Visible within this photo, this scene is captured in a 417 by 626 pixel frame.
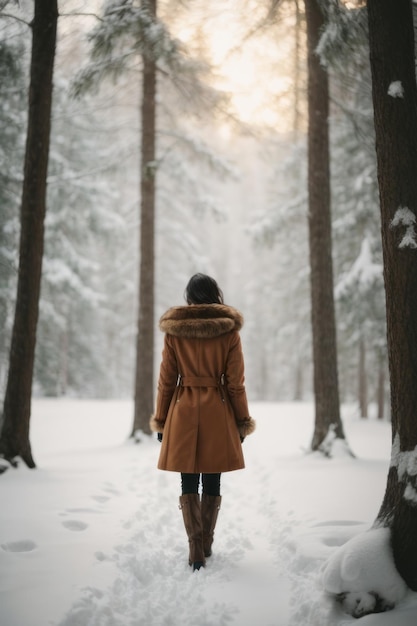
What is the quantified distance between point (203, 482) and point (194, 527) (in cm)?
37

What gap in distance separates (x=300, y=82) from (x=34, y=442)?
33.8ft

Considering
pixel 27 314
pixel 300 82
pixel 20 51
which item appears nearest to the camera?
pixel 27 314

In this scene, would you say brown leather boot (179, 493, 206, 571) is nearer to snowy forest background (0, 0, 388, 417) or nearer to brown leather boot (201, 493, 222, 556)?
brown leather boot (201, 493, 222, 556)

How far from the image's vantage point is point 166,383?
146 inches

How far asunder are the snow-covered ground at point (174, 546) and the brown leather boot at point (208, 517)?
0.15 m

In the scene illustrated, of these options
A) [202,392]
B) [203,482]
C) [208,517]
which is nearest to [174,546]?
[208,517]

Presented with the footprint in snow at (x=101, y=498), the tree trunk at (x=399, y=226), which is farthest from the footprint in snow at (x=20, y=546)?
the tree trunk at (x=399, y=226)

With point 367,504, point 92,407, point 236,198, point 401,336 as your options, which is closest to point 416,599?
point 401,336

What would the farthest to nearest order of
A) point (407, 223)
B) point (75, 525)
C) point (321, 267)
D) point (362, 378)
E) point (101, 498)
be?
point (362, 378) < point (321, 267) < point (101, 498) < point (75, 525) < point (407, 223)

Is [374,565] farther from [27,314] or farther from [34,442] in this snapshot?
[34,442]

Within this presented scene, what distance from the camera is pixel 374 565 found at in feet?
9.32

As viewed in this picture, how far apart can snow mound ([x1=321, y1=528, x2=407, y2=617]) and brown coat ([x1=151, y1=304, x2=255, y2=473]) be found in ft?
3.48

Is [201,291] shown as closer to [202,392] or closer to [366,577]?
[202,392]

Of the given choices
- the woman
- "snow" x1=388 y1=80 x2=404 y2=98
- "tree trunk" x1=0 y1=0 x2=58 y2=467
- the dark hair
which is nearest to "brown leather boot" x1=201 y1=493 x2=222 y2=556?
the woman
